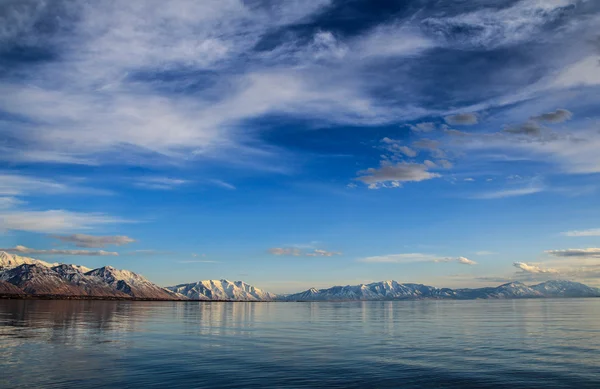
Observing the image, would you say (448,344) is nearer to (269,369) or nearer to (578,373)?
(578,373)

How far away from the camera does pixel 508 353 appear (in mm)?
47031

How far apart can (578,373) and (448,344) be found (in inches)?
816

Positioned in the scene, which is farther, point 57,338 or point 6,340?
point 57,338

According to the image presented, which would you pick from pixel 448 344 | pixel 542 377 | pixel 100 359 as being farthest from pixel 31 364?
pixel 448 344

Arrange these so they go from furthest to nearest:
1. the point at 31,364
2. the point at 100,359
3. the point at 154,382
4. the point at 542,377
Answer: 1. the point at 100,359
2. the point at 31,364
3. the point at 542,377
4. the point at 154,382

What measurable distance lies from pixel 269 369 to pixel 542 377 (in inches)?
884

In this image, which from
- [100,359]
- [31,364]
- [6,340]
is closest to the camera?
[31,364]

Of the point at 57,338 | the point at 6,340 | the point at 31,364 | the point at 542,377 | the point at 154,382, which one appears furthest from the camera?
the point at 57,338

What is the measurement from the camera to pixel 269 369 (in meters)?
37.5

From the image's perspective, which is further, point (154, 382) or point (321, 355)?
point (321, 355)

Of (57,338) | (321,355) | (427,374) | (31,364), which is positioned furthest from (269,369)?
(57,338)

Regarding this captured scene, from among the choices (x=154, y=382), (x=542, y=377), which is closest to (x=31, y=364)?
(x=154, y=382)

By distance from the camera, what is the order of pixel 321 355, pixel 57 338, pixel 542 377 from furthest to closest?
pixel 57 338 → pixel 321 355 → pixel 542 377

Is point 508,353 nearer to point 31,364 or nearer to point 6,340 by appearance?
point 31,364
